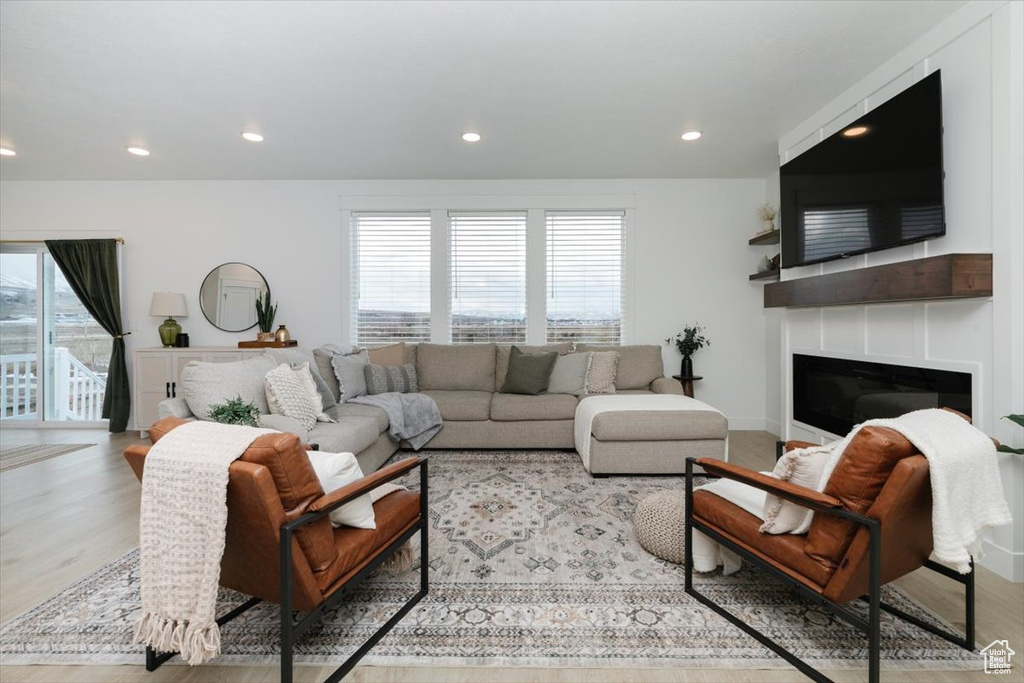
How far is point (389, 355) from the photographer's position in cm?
433

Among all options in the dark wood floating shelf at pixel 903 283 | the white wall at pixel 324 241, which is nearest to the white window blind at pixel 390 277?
the white wall at pixel 324 241

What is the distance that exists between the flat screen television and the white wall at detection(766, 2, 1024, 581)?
0.10 meters

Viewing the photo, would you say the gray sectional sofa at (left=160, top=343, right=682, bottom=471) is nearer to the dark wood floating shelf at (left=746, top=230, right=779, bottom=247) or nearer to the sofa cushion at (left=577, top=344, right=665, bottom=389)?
the sofa cushion at (left=577, top=344, right=665, bottom=389)

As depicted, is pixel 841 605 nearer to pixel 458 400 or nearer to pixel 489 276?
pixel 458 400

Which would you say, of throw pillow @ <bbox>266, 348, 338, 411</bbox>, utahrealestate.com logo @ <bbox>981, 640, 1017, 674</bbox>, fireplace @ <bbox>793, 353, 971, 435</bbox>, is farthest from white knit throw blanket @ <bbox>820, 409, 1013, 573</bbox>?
throw pillow @ <bbox>266, 348, 338, 411</bbox>

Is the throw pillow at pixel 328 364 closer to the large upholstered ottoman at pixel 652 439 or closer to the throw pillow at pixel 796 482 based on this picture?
the large upholstered ottoman at pixel 652 439

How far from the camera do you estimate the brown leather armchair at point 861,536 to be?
1195 mm

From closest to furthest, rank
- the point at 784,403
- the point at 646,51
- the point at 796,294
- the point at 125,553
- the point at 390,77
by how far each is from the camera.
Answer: the point at 125,553
the point at 646,51
the point at 390,77
the point at 796,294
the point at 784,403

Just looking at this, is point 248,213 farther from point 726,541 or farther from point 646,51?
point 726,541

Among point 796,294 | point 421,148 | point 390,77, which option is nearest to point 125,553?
point 390,77

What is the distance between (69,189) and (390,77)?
442 centimetres

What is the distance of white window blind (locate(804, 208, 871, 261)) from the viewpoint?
268 centimetres

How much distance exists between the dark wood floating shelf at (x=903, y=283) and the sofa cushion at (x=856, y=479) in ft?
4.44

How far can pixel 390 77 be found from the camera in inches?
106
